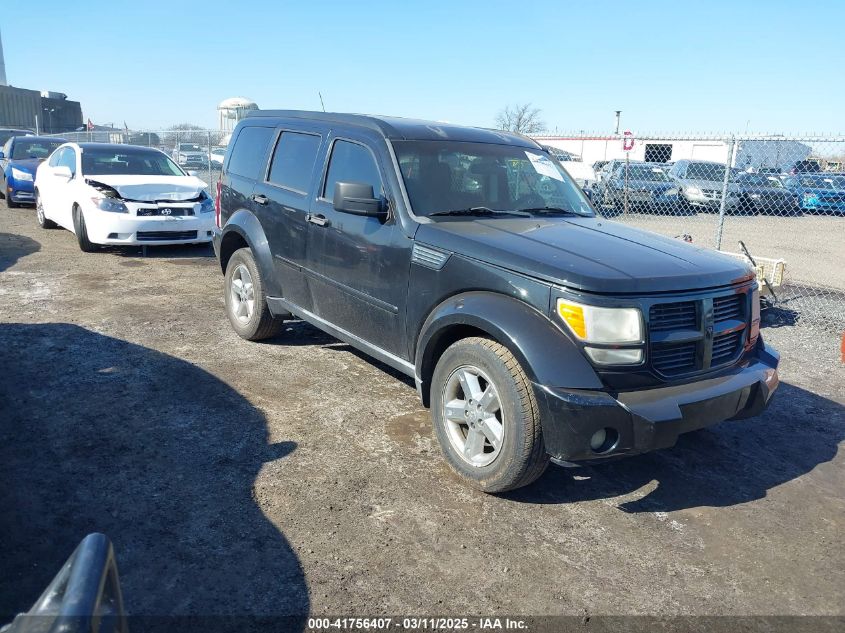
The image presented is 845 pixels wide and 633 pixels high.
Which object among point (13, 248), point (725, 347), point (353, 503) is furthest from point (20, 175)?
point (725, 347)

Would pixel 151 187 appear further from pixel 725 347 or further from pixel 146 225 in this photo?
pixel 725 347

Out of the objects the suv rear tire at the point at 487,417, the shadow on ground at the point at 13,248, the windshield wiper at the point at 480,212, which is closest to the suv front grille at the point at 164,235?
the shadow on ground at the point at 13,248

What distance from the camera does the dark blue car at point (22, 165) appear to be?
552 inches

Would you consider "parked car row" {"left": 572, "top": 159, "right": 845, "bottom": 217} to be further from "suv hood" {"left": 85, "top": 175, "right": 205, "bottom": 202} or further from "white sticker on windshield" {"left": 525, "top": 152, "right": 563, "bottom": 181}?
"white sticker on windshield" {"left": 525, "top": 152, "right": 563, "bottom": 181}

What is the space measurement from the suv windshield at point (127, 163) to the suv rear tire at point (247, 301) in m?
5.27

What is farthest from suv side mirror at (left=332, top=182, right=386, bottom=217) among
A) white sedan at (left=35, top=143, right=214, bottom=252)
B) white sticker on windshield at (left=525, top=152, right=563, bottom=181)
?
white sedan at (left=35, top=143, right=214, bottom=252)

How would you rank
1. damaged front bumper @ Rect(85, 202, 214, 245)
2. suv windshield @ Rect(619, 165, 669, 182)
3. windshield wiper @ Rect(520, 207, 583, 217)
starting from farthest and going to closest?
suv windshield @ Rect(619, 165, 669, 182)
damaged front bumper @ Rect(85, 202, 214, 245)
windshield wiper @ Rect(520, 207, 583, 217)

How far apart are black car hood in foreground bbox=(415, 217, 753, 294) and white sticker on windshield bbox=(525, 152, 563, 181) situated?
755 mm

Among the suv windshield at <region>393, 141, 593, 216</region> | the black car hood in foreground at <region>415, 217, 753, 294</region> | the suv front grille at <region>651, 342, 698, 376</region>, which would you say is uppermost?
the suv windshield at <region>393, 141, 593, 216</region>

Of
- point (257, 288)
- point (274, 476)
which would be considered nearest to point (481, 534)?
point (274, 476)

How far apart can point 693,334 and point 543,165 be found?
2.09 meters

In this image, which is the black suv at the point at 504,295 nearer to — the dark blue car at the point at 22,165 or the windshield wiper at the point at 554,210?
the windshield wiper at the point at 554,210

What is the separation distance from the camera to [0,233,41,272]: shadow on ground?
30.1 feet

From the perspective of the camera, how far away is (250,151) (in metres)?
6.01
